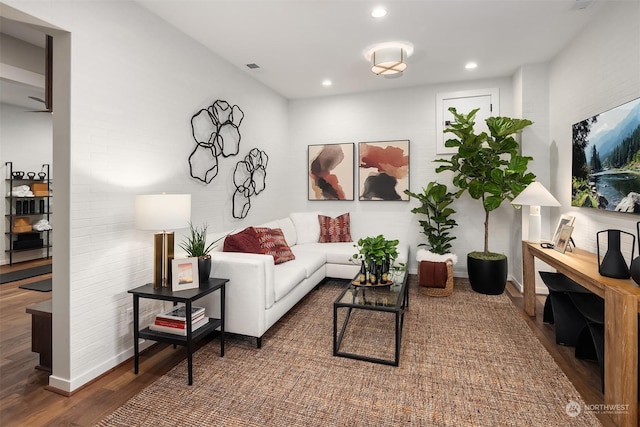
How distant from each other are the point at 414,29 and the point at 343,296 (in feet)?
8.24

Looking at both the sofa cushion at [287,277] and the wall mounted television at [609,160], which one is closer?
the wall mounted television at [609,160]

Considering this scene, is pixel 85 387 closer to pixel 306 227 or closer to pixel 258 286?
pixel 258 286

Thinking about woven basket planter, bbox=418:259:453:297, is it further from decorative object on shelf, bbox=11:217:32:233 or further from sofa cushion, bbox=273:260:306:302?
decorative object on shelf, bbox=11:217:32:233

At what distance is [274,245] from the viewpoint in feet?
11.5

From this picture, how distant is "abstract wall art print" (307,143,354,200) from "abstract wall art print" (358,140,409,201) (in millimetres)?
178

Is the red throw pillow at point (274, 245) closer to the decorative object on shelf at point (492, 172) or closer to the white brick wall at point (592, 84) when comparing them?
the decorative object on shelf at point (492, 172)

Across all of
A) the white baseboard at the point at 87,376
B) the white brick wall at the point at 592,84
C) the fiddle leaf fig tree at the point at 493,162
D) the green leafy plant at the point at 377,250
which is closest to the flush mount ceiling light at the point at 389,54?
the fiddle leaf fig tree at the point at 493,162

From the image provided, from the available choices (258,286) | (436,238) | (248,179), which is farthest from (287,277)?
(436,238)

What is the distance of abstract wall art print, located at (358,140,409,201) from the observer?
191 inches

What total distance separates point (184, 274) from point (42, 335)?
104cm

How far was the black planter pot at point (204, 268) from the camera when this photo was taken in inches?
96.6

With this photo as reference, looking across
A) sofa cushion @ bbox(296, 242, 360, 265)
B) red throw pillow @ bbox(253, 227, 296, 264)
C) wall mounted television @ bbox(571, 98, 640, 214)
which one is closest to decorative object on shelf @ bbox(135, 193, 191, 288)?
red throw pillow @ bbox(253, 227, 296, 264)

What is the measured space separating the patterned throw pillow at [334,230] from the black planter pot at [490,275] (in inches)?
69.8

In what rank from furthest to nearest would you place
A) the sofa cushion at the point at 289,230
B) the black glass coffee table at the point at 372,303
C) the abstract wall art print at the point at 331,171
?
the abstract wall art print at the point at 331,171, the sofa cushion at the point at 289,230, the black glass coffee table at the point at 372,303
